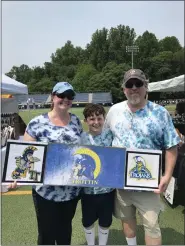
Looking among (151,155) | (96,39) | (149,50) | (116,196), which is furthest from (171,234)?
(96,39)

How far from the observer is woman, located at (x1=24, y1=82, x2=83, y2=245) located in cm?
237

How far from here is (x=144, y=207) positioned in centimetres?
247

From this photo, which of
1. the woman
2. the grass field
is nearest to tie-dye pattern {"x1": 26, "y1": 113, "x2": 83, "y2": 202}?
the woman

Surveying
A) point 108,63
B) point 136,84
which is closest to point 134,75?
point 136,84

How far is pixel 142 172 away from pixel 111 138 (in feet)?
1.31

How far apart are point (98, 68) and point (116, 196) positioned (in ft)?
162

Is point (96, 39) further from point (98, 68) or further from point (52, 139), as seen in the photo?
point (52, 139)

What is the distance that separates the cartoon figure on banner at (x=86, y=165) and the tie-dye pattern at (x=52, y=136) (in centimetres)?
11

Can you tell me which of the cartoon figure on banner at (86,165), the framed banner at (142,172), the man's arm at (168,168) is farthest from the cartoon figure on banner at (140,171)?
the cartoon figure on banner at (86,165)

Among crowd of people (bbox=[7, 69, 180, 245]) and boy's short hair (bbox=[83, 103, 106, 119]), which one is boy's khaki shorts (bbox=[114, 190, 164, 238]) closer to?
crowd of people (bbox=[7, 69, 180, 245])

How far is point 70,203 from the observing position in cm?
246

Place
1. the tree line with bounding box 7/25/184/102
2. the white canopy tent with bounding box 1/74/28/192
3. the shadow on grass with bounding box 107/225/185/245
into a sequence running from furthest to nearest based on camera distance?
the tree line with bounding box 7/25/184/102 < the white canopy tent with bounding box 1/74/28/192 < the shadow on grass with bounding box 107/225/185/245

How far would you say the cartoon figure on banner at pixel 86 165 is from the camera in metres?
2.41

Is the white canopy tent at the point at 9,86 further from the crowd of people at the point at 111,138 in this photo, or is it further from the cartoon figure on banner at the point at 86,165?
the cartoon figure on banner at the point at 86,165
